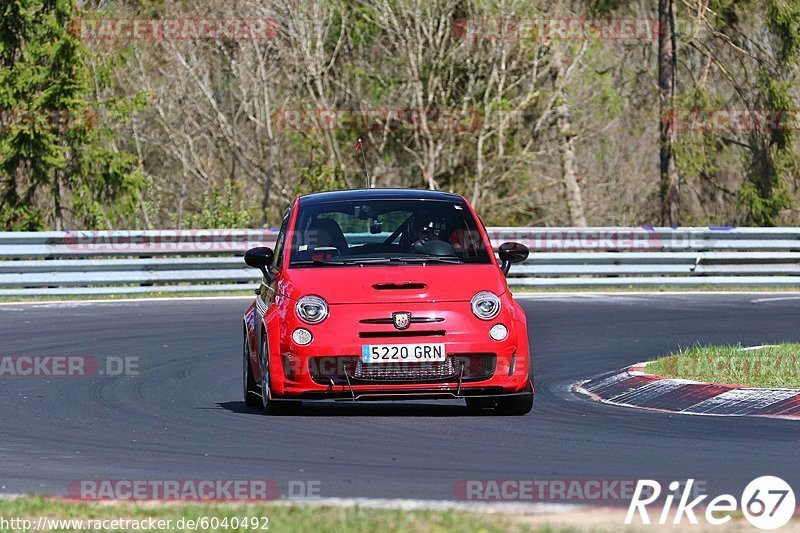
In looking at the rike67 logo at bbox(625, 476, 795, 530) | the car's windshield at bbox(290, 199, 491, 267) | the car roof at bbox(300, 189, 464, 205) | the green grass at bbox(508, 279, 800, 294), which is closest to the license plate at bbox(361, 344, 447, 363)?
the car's windshield at bbox(290, 199, 491, 267)

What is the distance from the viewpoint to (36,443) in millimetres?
9297

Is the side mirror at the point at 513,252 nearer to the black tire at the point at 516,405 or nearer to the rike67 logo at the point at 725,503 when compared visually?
the black tire at the point at 516,405

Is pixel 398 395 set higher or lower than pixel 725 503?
lower

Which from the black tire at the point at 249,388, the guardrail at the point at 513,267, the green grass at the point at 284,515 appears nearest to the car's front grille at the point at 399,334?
the black tire at the point at 249,388

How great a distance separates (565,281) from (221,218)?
695cm

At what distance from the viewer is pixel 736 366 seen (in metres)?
12.3

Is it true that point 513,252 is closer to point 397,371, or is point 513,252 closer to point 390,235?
point 390,235

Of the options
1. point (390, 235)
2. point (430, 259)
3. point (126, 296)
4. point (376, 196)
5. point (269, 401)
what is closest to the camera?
point (269, 401)

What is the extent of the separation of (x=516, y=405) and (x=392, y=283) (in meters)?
1.20

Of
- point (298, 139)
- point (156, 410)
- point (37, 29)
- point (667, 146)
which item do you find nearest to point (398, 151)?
point (298, 139)

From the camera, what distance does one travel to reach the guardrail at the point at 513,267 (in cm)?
2336

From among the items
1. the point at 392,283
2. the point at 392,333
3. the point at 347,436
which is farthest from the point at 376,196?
the point at 347,436

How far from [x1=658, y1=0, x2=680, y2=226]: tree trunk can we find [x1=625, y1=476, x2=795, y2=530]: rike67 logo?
28.0 meters

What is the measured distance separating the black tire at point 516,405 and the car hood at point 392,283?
0.73 meters
